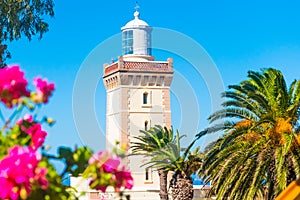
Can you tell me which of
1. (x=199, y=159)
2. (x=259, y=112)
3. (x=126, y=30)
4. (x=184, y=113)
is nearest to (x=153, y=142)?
(x=199, y=159)

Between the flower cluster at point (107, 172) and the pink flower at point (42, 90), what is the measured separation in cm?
33

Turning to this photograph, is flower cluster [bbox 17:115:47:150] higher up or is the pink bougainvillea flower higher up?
flower cluster [bbox 17:115:47:150]

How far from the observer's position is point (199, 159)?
29.5 metres

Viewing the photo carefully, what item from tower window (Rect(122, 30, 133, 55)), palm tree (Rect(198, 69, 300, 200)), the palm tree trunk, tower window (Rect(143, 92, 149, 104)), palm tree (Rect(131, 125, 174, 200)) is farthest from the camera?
tower window (Rect(143, 92, 149, 104))

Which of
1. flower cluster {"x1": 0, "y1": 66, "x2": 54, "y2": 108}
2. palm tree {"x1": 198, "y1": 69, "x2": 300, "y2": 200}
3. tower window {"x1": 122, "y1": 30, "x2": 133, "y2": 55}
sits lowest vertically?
flower cluster {"x1": 0, "y1": 66, "x2": 54, "y2": 108}

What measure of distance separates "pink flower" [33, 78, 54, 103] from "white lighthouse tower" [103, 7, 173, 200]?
4298 centimetres

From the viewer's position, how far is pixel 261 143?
1505 cm

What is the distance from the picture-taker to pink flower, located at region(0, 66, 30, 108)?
2.71 m

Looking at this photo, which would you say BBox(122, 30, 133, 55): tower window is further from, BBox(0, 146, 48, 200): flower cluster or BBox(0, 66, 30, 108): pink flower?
BBox(0, 146, 48, 200): flower cluster

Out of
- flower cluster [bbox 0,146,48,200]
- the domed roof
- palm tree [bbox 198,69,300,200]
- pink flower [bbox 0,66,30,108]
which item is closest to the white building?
the domed roof

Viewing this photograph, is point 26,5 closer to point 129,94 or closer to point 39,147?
point 39,147

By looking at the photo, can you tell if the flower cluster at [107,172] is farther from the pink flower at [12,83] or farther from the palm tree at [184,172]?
the palm tree at [184,172]

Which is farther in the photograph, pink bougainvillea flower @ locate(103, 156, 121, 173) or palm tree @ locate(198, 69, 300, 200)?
palm tree @ locate(198, 69, 300, 200)

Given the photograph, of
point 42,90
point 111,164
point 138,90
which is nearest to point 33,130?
point 42,90
